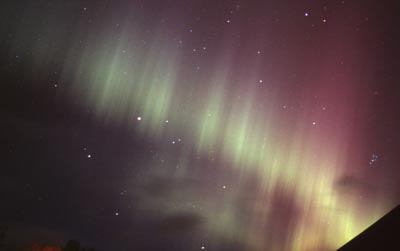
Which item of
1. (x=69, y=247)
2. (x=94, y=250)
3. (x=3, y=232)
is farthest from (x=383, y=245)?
(x=3, y=232)

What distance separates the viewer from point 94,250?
117ft

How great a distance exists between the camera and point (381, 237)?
34.1 feet

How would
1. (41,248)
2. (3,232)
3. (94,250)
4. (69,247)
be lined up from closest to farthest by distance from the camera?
1. (69,247)
2. (94,250)
3. (3,232)
4. (41,248)

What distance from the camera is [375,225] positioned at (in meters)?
11.4

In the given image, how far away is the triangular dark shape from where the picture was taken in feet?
32.2

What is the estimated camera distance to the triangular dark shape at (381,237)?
9820mm

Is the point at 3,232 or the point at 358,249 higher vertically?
the point at 358,249

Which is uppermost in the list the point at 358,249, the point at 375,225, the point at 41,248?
the point at 375,225

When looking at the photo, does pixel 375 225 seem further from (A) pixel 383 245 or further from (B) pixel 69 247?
(B) pixel 69 247

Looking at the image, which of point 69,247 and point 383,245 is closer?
point 383,245

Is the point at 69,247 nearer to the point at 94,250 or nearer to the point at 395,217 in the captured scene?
the point at 94,250

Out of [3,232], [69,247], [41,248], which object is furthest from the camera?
[41,248]

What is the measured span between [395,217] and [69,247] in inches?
746

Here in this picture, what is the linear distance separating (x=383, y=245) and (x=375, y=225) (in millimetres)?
1530
